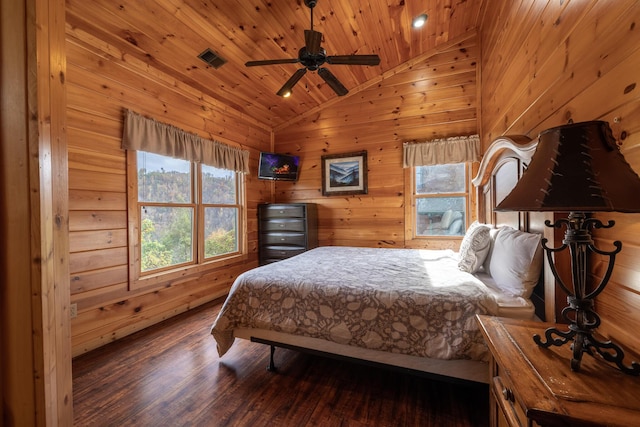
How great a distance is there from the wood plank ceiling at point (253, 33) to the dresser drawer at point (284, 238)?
2080 mm

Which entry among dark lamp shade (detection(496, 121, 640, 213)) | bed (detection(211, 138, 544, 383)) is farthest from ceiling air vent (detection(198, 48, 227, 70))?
dark lamp shade (detection(496, 121, 640, 213))

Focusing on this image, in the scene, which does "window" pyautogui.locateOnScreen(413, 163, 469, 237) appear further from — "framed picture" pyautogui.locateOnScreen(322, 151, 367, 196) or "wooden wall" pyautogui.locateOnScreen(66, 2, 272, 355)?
"wooden wall" pyautogui.locateOnScreen(66, 2, 272, 355)

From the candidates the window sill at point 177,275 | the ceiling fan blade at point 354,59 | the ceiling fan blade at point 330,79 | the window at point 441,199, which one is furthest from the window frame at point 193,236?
the window at point 441,199

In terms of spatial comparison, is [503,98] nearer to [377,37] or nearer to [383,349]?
[377,37]

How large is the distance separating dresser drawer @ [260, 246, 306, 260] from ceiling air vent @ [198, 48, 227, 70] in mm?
2660

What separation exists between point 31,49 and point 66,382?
127 centimetres

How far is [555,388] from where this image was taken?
0.71 m

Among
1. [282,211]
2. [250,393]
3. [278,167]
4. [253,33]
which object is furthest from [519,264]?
[278,167]

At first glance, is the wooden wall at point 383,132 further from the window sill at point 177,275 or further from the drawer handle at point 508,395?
the drawer handle at point 508,395

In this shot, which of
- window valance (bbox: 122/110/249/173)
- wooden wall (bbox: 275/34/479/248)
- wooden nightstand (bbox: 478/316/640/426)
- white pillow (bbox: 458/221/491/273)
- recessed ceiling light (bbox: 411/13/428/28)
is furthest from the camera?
wooden wall (bbox: 275/34/479/248)

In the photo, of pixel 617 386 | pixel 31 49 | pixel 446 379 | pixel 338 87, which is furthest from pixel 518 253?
pixel 31 49

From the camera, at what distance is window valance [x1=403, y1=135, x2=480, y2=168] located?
11.5 ft

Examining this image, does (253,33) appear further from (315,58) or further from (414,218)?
(414,218)

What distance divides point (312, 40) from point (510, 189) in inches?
A: 80.7
